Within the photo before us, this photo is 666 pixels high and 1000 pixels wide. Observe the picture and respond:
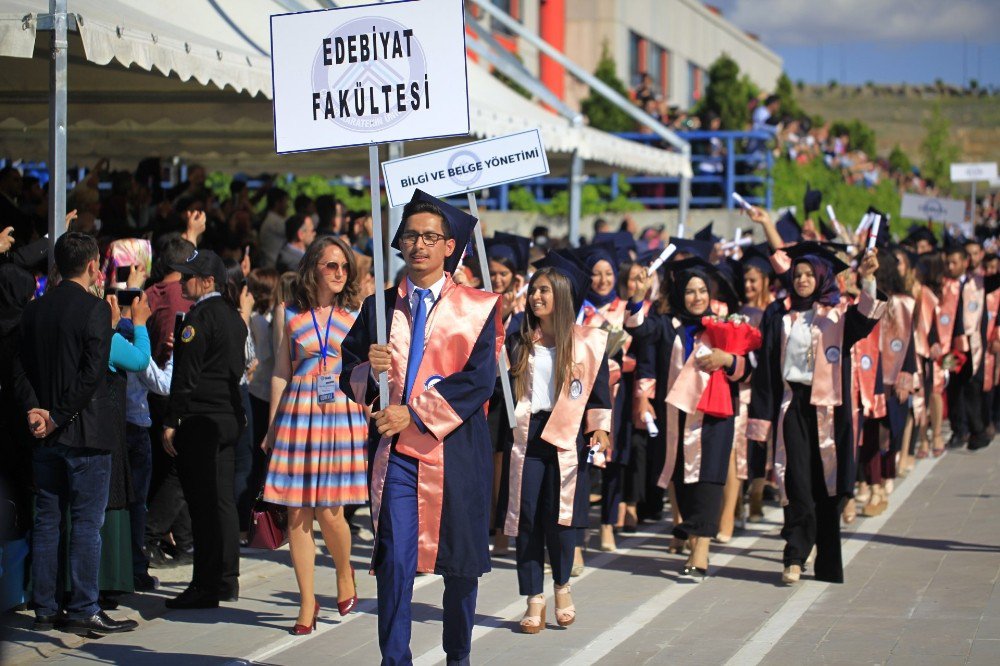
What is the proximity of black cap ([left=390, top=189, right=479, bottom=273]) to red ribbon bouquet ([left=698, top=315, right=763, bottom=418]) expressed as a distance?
3.57 meters

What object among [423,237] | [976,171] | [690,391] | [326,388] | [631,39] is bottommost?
[690,391]

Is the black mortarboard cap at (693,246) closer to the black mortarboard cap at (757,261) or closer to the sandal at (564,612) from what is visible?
the black mortarboard cap at (757,261)

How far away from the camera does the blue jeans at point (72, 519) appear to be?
743cm

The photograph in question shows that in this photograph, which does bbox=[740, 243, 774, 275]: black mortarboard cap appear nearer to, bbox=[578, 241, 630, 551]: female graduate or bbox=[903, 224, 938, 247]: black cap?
bbox=[578, 241, 630, 551]: female graduate

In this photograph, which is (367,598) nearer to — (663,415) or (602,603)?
(602,603)

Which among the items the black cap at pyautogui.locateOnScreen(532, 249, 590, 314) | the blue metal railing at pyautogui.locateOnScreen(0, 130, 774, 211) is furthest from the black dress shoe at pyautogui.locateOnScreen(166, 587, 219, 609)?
the blue metal railing at pyautogui.locateOnScreen(0, 130, 774, 211)

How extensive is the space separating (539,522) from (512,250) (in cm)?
359

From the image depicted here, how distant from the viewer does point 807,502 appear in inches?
353

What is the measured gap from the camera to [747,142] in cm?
2142

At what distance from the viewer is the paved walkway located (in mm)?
7191

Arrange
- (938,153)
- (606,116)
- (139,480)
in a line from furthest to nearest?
1. (938,153)
2. (606,116)
3. (139,480)

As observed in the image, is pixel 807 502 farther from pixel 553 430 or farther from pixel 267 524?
pixel 267 524

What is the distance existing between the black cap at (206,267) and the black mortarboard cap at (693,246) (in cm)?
409

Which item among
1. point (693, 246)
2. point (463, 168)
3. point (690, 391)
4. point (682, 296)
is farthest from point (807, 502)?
point (693, 246)
